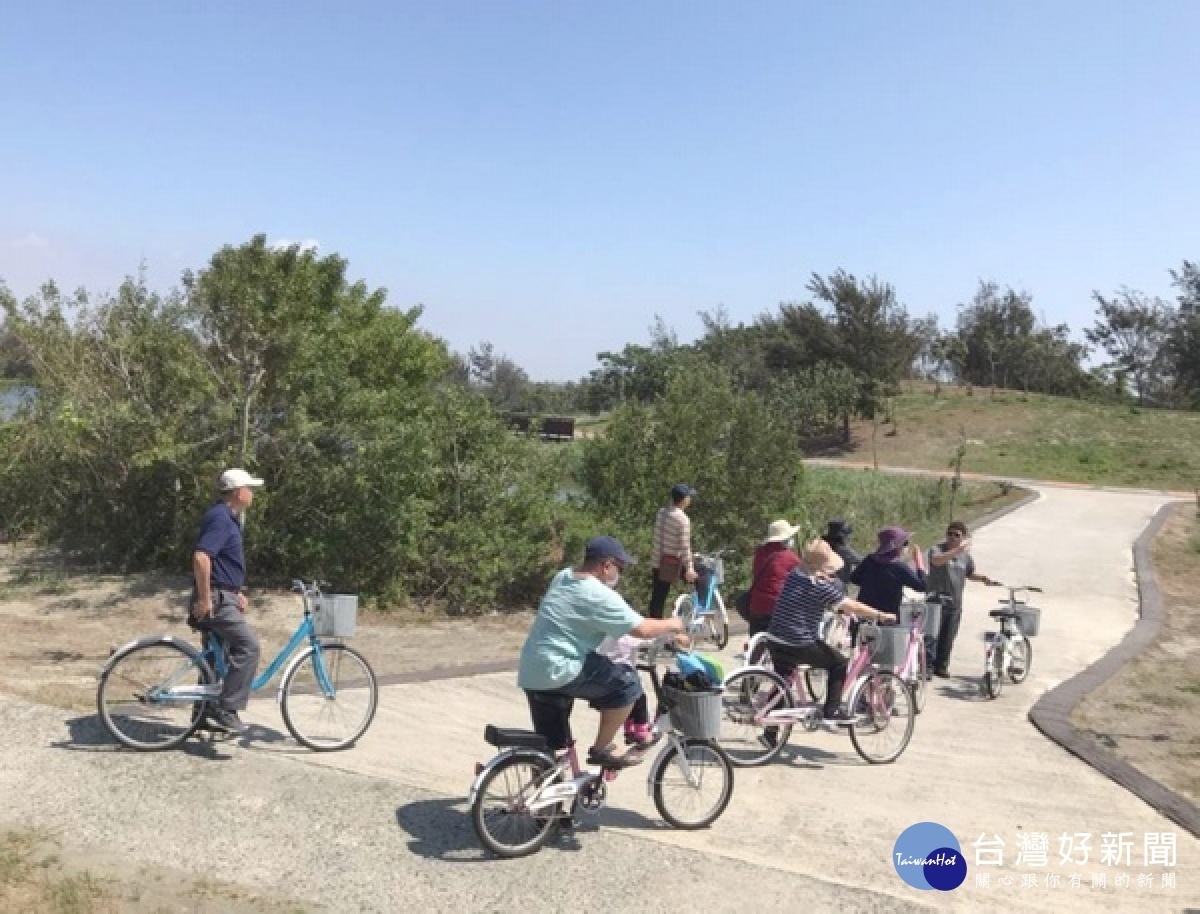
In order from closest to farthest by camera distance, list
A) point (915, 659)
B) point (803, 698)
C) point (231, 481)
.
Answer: point (231, 481)
point (803, 698)
point (915, 659)

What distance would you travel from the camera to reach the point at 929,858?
199 inches

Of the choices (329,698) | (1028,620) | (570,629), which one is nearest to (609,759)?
(570,629)

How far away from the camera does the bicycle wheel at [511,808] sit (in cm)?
460

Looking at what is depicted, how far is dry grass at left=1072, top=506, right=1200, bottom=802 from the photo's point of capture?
279 inches

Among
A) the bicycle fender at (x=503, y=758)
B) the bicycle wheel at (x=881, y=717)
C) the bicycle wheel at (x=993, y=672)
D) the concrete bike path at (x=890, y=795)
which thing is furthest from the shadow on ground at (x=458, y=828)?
the bicycle wheel at (x=993, y=672)

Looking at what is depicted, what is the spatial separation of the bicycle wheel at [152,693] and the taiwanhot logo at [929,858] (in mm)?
3892

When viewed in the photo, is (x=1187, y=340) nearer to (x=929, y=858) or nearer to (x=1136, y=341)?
(x=1136, y=341)

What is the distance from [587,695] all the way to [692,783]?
826 millimetres

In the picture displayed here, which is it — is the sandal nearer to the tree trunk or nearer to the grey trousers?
the grey trousers

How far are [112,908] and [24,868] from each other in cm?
56

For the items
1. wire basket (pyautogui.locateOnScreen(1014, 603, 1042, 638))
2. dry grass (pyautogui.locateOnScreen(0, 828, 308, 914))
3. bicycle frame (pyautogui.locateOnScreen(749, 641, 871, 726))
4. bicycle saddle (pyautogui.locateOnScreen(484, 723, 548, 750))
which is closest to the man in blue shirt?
dry grass (pyautogui.locateOnScreen(0, 828, 308, 914))

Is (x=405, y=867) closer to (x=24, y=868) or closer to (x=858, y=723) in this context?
(x=24, y=868)

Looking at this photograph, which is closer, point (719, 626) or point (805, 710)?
point (805, 710)

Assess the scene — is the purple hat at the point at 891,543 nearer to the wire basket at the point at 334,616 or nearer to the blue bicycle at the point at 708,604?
the blue bicycle at the point at 708,604
